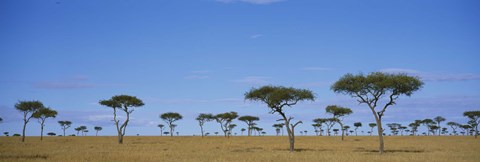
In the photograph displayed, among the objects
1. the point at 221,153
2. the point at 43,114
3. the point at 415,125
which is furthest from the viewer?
the point at 415,125

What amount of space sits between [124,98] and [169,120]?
198 feet

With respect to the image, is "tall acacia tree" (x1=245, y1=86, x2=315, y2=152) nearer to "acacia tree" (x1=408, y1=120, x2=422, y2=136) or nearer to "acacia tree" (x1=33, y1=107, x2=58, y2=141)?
"acacia tree" (x1=33, y1=107, x2=58, y2=141)

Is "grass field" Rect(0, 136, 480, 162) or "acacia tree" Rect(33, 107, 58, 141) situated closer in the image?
"grass field" Rect(0, 136, 480, 162)

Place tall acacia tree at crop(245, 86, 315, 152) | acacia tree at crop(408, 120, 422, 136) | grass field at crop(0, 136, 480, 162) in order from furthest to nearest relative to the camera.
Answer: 1. acacia tree at crop(408, 120, 422, 136)
2. tall acacia tree at crop(245, 86, 315, 152)
3. grass field at crop(0, 136, 480, 162)

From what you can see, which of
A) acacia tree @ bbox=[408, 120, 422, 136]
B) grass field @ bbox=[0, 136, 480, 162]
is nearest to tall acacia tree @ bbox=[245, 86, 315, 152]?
grass field @ bbox=[0, 136, 480, 162]

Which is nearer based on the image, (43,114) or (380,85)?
(380,85)

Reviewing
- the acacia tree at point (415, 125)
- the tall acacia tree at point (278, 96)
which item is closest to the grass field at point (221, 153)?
the tall acacia tree at point (278, 96)

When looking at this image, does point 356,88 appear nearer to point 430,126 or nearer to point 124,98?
point 124,98

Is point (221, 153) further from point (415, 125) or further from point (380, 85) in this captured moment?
point (415, 125)

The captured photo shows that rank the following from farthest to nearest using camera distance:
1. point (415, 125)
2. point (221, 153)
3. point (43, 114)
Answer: point (415, 125) → point (43, 114) → point (221, 153)

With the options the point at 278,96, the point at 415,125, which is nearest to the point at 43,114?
the point at 278,96

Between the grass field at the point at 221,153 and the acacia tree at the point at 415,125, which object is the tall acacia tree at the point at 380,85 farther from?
the acacia tree at the point at 415,125

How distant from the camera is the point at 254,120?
136m

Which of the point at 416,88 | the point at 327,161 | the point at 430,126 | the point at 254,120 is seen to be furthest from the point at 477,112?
the point at 327,161
